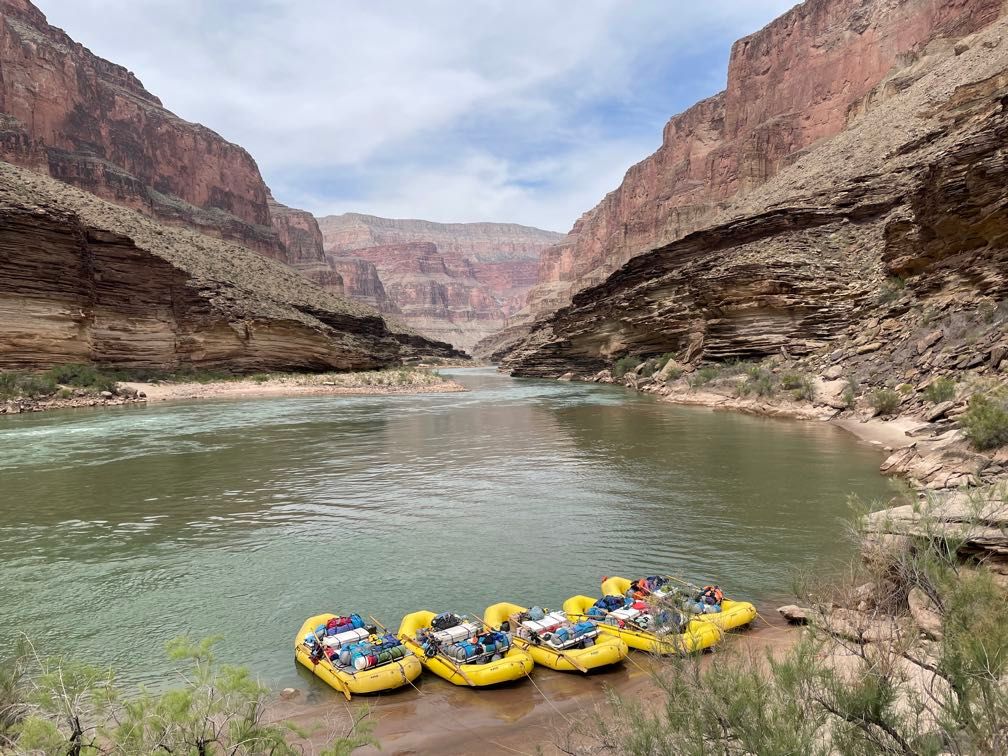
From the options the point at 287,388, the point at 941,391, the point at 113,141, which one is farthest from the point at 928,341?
the point at 113,141

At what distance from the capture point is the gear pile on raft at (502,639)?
5.79 metres

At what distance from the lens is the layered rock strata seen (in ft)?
104

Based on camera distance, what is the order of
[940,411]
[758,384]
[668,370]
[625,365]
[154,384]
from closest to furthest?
[940,411], [758,384], [154,384], [668,370], [625,365]

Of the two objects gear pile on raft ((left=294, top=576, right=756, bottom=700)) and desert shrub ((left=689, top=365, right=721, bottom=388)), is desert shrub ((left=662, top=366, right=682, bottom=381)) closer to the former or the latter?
desert shrub ((left=689, top=365, right=721, bottom=388))

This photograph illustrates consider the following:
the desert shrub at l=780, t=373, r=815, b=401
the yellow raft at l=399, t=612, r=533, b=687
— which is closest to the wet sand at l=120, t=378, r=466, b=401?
the desert shrub at l=780, t=373, r=815, b=401

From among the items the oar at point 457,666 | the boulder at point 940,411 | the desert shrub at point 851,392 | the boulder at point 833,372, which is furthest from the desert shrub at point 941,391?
the oar at point 457,666

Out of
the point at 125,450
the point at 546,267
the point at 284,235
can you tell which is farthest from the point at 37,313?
the point at 546,267

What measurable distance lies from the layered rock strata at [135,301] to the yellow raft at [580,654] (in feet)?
118

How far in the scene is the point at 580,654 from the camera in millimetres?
5992

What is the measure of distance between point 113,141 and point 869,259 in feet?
309

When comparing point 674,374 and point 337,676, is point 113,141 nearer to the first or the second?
point 674,374

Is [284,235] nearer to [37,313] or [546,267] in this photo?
[546,267]

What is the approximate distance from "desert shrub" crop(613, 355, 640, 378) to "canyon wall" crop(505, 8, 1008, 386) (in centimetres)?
81

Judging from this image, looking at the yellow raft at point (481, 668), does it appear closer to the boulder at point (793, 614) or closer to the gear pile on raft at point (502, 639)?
the gear pile on raft at point (502, 639)
